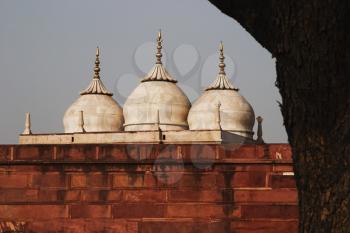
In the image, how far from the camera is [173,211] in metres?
5.95

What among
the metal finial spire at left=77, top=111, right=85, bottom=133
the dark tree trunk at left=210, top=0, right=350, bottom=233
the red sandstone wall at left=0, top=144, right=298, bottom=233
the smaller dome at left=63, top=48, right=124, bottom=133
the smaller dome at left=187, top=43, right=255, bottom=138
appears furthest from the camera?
the smaller dome at left=63, top=48, right=124, bottom=133

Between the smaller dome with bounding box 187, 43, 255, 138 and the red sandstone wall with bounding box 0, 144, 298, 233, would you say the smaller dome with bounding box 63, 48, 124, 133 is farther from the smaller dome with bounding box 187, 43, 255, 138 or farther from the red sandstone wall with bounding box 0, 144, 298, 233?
the red sandstone wall with bounding box 0, 144, 298, 233

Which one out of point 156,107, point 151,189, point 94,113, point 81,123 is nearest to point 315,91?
point 151,189

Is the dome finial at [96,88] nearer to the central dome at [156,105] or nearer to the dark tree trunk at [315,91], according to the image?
the central dome at [156,105]

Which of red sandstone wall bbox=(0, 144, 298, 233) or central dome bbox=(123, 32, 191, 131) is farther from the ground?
central dome bbox=(123, 32, 191, 131)

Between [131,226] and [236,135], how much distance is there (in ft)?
55.9

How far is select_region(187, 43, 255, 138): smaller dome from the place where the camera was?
72.8 feet

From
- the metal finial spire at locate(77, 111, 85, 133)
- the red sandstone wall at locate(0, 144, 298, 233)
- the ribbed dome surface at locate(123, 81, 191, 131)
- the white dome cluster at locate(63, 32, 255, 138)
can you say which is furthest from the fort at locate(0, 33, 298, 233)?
the metal finial spire at locate(77, 111, 85, 133)

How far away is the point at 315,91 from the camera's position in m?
2.98

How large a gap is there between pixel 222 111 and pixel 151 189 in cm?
1690

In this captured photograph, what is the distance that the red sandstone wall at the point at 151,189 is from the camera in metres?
5.90

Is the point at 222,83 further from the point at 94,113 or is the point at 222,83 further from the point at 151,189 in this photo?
the point at 151,189

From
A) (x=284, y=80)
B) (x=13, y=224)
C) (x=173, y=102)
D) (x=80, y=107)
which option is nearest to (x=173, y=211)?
(x=13, y=224)

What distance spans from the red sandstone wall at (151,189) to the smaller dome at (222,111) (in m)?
15.7
